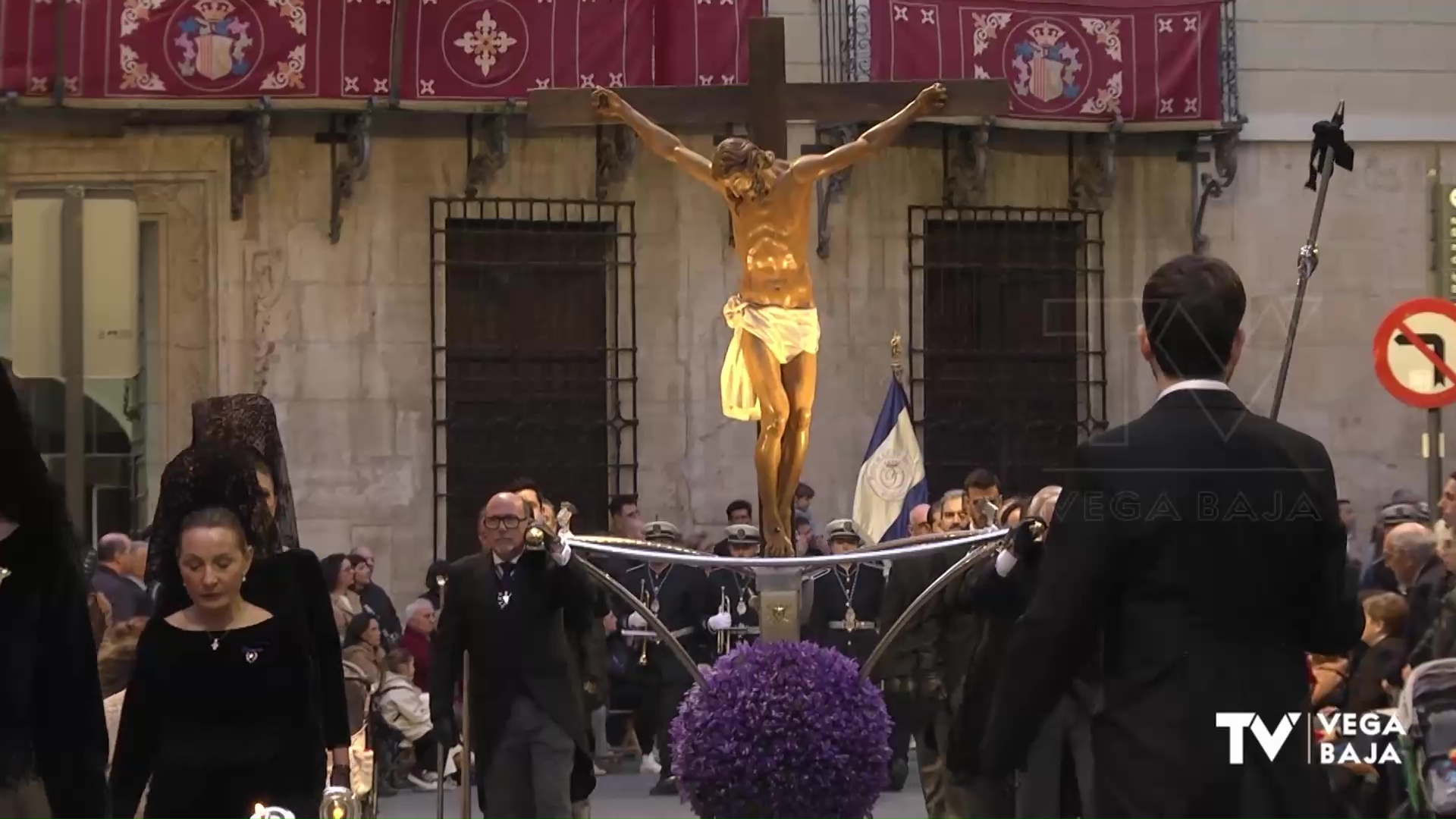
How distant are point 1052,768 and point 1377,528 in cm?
748

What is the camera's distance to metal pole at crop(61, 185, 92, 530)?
775cm

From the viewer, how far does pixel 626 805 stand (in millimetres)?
14609

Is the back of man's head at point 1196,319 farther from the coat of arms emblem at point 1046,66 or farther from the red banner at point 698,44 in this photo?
the coat of arms emblem at point 1046,66

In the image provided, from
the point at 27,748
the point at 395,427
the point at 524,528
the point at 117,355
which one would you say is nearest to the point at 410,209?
the point at 395,427

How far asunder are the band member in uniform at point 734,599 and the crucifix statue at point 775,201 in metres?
3.96

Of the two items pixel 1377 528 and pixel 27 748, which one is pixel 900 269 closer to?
pixel 1377 528

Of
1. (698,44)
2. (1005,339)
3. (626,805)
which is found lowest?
(626,805)

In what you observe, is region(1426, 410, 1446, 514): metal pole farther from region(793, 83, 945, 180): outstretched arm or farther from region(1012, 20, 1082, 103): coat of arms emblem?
region(1012, 20, 1082, 103): coat of arms emblem

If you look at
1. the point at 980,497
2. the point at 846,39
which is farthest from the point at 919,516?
the point at 846,39

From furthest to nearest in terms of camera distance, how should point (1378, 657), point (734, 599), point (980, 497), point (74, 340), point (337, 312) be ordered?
1. point (337, 312)
2. point (734, 599)
3. point (980, 497)
4. point (1378, 657)
5. point (74, 340)

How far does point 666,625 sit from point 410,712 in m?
1.58

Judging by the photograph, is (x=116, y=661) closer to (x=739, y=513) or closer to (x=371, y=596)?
(x=371, y=596)

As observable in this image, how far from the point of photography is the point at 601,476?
1981 centimetres

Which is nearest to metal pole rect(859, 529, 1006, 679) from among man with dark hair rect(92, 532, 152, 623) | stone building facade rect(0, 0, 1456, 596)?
man with dark hair rect(92, 532, 152, 623)
